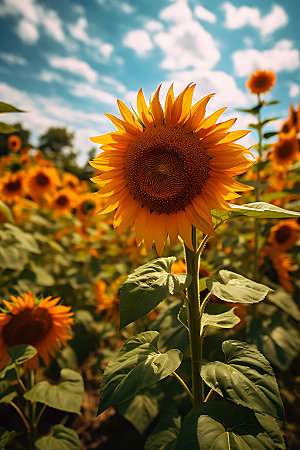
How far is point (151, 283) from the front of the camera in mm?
894

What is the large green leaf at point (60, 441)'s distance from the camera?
55.9 inches

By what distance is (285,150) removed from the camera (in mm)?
3762

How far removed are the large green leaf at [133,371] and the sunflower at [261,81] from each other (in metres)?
2.65

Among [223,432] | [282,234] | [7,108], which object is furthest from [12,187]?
[223,432]

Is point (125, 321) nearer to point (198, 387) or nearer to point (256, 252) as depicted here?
point (198, 387)

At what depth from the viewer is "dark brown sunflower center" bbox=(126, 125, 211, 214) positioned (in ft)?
3.64

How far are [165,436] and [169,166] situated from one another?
1200mm

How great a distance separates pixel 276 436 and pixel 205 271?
3.81 ft

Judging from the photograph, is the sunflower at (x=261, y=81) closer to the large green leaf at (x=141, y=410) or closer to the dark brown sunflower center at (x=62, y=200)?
the large green leaf at (x=141, y=410)

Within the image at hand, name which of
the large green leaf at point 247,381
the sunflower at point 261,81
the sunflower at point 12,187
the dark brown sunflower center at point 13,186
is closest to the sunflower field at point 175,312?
the large green leaf at point 247,381

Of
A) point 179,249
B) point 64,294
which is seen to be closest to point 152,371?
point 179,249

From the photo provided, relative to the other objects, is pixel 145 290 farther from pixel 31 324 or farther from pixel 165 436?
pixel 31 324

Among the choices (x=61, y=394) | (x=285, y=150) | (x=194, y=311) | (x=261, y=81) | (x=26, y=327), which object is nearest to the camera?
(x=194, y=311)

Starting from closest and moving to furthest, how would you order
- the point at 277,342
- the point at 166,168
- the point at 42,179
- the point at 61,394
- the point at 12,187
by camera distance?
1. the point at 166,168
2. the point at 61,394
3. the point at 277,342
4. the point at 12,187
5. the point at 42,179
